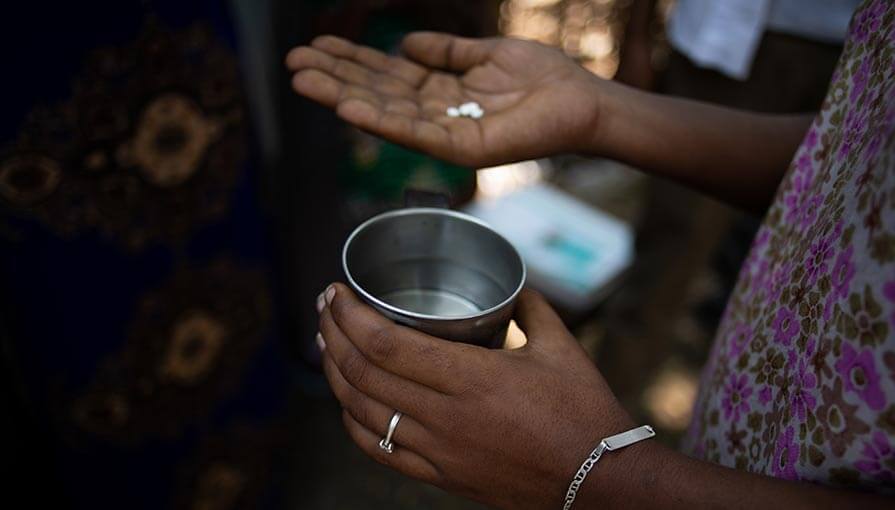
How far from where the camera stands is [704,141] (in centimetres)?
129

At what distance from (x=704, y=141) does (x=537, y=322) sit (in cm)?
63

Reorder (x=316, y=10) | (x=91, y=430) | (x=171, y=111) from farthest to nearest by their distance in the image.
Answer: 1. (x=316, y=10)
2. (x=91, y=430)
3. (x=171, y=111)

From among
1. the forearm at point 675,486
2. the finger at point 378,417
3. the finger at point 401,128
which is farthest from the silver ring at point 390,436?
the finger at point 401,128

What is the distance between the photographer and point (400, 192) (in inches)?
104

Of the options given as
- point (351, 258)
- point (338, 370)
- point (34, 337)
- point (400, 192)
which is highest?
point (351, 258)

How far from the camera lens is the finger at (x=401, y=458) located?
852mm

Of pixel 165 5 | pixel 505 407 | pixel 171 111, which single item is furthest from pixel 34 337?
pixel 505 407

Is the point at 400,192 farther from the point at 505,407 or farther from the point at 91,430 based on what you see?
the point at 505,407

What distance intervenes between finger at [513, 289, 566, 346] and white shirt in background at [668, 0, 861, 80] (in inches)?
71.4

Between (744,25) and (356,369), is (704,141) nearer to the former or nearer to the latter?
(356,369)

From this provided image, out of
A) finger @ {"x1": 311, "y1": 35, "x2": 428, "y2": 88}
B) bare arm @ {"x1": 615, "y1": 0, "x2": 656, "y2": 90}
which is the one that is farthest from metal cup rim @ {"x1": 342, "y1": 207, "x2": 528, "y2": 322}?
bare arm @ {"x1": 615, "y1": 0, "x2": 656, "y2": 90}

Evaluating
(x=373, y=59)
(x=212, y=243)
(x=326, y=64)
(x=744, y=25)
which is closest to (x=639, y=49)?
(x=744, y=25)

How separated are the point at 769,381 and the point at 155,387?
4.56ft

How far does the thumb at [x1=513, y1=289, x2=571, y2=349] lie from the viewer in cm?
88
